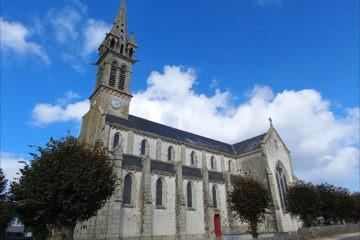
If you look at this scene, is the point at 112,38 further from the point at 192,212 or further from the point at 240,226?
the point at 240,226

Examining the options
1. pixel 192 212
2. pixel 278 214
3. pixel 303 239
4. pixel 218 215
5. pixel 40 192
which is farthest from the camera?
pixel 278 214

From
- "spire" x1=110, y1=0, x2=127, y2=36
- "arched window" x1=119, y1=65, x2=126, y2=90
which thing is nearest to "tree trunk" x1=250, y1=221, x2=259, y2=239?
"arched window" x1=119, y1=65, x2=126, y2=90

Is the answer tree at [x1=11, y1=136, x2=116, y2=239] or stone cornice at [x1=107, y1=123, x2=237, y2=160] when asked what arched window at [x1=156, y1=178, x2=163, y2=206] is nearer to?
stone cornice at [x1=107, y1=123, x2=237, y2=160]

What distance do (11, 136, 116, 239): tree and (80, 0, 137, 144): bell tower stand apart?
11993 mm

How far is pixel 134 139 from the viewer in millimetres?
33500

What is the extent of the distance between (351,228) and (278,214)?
1146cm

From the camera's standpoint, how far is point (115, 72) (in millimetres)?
37469

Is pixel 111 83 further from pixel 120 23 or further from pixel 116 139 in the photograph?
pixel 120 23

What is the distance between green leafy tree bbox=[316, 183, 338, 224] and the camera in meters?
37.6

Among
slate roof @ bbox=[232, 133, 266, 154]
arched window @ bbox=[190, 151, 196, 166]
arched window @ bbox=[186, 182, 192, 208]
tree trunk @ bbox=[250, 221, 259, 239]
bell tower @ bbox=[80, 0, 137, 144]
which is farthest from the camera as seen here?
slate roof @ bbox=[232, 133, 266, 154]

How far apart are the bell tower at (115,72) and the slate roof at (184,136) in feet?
5.49

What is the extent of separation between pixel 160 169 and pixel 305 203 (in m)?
19.2

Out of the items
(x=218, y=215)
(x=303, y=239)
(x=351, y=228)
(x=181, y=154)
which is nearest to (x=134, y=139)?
(x=181, y=154)

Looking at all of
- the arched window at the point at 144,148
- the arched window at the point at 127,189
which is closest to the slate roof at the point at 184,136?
the arched window at the point at 144,148
